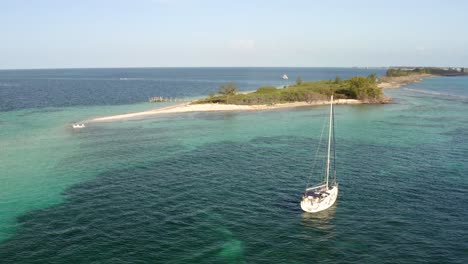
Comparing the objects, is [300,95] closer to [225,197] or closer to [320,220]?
[225,197]

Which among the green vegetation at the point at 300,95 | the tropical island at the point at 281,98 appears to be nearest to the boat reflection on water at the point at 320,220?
the tropical island at the point at 281,98

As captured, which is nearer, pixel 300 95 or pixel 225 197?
pixel 225 197

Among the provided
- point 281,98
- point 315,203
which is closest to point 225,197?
point 315,203

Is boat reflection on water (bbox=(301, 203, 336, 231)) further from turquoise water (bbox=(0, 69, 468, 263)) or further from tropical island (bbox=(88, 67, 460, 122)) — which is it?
tropical island (bbox=(88, 67, 460, 122))

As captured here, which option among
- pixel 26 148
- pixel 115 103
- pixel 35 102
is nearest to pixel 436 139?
pixel 26 148

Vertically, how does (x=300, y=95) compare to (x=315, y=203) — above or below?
above

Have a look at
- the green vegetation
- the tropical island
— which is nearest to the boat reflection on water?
the tropical island

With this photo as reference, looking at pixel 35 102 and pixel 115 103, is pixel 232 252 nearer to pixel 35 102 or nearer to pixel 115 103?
pixel 115 103
